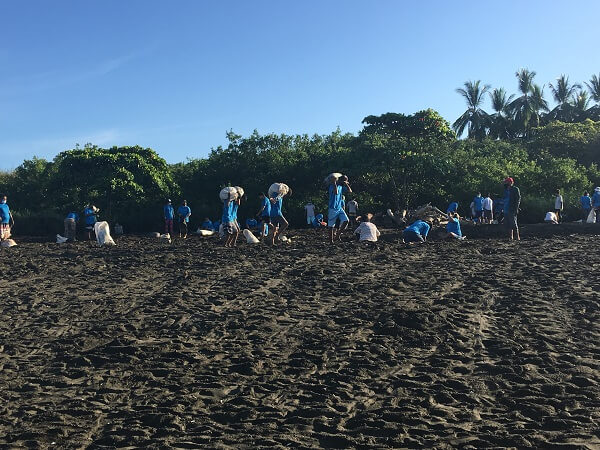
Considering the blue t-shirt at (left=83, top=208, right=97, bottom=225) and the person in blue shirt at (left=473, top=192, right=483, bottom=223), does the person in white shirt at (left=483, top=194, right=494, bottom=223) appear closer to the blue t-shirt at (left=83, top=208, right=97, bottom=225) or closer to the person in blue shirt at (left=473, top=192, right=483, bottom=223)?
the person in blue shirt at (left=473, top=192, right=483, bottom=223)

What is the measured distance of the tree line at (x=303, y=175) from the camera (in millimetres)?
23312

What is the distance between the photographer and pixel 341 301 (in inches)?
275

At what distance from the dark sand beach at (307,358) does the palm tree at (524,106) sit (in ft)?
105

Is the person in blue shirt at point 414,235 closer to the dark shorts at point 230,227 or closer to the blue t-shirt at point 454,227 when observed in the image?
the blue t-shirt at point 454,227

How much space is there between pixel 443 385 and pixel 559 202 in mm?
18418

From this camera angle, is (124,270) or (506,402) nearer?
(506,402)

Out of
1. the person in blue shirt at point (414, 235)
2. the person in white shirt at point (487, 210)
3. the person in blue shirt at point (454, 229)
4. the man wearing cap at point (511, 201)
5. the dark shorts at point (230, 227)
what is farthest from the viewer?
the person in white shirt at point (487, 210)

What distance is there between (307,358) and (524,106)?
126 feet

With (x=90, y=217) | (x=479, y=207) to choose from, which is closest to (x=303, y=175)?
(x=479, y=207)

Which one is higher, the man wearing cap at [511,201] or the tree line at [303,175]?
the tree line at [303,175]

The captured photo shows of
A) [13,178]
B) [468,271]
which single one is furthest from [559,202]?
[13,178]

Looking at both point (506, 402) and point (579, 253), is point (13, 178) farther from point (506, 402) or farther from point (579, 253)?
point (506, 402)

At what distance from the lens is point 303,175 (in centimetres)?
2561

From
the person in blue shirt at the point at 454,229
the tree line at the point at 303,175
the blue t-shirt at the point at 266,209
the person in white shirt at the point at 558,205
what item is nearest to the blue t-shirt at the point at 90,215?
the tree line at the point at 303,175
